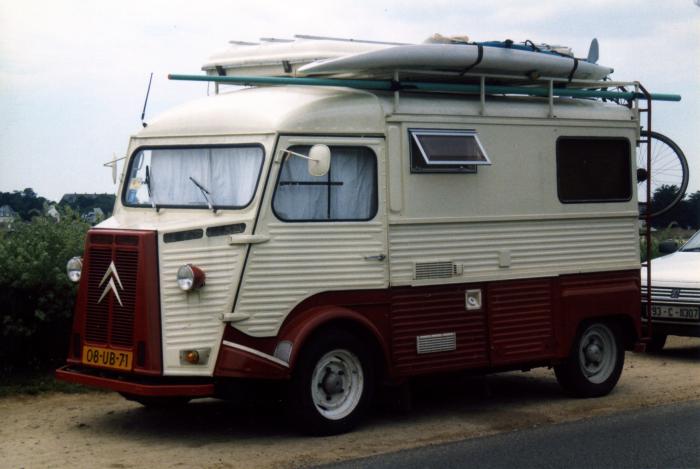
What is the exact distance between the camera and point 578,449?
920 centimetres

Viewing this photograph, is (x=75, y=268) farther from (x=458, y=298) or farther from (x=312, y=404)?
(x=458, y=298)

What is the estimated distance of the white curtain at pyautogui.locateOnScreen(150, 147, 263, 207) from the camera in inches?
381

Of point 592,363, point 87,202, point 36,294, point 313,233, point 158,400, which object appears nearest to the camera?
point 313,233

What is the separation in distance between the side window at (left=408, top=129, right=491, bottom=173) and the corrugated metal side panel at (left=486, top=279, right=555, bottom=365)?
1.15 m

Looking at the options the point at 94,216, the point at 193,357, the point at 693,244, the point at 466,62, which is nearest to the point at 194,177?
the point at 193,357

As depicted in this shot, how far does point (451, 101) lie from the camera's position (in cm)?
1082

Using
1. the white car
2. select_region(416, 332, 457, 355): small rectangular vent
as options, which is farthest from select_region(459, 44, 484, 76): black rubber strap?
the white car

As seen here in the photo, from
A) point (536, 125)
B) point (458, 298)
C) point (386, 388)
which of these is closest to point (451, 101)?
point (536, 125)

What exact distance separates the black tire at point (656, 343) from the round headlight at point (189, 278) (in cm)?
765

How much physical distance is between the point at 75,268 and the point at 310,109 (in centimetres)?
239

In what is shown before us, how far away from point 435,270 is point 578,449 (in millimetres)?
2054

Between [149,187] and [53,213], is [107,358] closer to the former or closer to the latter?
[149,187]

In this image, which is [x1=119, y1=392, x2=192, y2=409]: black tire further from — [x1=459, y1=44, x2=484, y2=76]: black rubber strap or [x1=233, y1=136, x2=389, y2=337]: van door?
[x1=459, y1=44, x2=484, y2=76]: black rubber strap

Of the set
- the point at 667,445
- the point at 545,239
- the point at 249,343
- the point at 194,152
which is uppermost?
the point at 194,152
